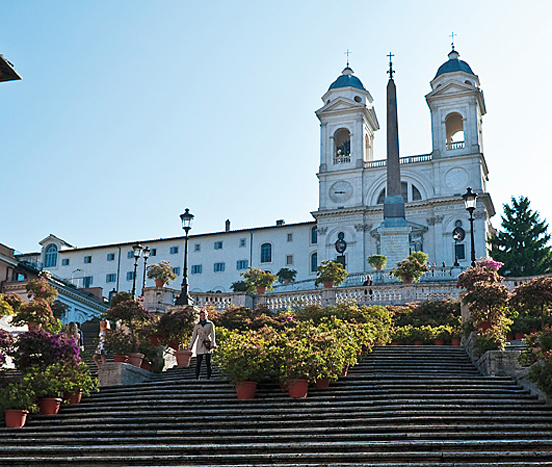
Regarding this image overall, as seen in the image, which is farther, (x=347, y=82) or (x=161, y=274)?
(x=347, y=82)

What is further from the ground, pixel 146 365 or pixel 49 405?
pixel 146 365

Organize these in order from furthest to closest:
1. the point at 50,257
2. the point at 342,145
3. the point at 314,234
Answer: the point at 50,257 < the point at 342,145 < the point at 314,234

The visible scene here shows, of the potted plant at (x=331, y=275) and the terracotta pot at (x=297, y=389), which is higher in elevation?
the potted plant at (x=331, y=275)

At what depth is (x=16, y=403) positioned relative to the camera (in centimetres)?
1619

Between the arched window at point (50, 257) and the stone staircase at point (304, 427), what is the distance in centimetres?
7170

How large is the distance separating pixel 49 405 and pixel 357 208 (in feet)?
188

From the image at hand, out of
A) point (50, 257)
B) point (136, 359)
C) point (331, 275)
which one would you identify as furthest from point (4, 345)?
point (50, 257)

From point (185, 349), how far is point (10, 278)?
35.4m

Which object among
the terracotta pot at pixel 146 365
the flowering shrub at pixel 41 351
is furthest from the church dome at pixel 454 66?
the flowering shrub at pixel 41 351

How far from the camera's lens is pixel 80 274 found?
85188mm

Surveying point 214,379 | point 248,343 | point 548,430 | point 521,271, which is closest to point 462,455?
point 548,430

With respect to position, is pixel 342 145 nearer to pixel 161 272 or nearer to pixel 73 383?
pixel 161 272

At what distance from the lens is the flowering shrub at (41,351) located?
18.0m

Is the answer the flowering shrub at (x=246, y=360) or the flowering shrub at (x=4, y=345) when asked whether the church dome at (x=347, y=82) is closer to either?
the flowering shrub at (x=4, y=345)
